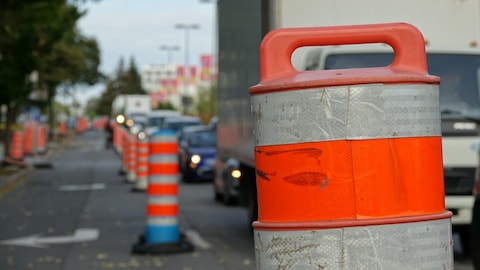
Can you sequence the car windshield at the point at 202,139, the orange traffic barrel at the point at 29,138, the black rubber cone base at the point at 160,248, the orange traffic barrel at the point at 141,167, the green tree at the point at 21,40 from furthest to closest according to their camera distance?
the orange traffic barrel at the point at 29,138 < the car windshield at the point at 202,139 < the green tree at the point at 21,40 < the orange traffic barrel at the point at 141,167 < the black rubber cone base at the point at 160,248

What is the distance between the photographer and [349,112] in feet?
11.6

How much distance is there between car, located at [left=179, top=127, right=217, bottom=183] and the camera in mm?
25828

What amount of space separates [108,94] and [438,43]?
495 feet

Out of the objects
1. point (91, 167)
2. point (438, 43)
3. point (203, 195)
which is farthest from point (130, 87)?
point (438, 43)

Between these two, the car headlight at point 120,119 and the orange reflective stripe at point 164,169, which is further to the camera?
the car headlight at point 120,119

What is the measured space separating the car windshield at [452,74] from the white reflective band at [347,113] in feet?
21.6

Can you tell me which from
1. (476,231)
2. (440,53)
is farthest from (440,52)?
(476,231)

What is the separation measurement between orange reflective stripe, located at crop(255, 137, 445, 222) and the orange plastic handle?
323 mm

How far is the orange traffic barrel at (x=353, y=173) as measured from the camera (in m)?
3.51

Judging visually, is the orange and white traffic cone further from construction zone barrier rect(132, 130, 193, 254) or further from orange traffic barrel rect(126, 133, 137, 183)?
construction zone barrier rect(132, 130, 193, 254)

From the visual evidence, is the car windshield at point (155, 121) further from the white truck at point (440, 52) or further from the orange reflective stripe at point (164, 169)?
the white truck at point (440, 52)

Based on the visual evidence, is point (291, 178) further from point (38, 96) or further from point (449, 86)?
point (38, 96)

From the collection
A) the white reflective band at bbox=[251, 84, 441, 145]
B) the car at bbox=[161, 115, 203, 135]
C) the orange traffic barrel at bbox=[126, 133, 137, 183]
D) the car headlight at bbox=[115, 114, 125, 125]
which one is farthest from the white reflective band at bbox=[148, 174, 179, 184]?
the car at bbox=[161, 115, 203, 135]

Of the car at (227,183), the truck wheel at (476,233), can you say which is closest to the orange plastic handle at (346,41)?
the truck wheel at (476,233)
